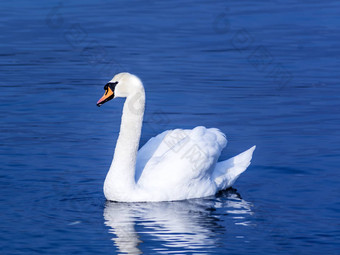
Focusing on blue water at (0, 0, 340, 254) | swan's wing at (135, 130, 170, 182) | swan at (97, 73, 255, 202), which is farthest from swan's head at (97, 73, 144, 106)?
blue water at (0, 0, 340, 254)

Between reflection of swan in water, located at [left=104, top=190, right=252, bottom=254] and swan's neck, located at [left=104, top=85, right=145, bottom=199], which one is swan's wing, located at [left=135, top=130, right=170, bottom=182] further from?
reflection of swan in water, located at [left=104, top=190, right=252, bottom=254]

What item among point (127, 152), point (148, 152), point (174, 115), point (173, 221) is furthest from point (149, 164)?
point (174, 115)

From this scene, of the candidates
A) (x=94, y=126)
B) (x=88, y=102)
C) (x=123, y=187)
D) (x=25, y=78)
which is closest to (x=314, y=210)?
(x=123, y=187)

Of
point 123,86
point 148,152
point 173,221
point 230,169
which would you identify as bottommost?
point 173,221

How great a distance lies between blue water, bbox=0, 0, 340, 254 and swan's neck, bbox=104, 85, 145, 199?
199mm

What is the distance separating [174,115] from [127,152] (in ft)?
11.9

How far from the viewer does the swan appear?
10.9 metres

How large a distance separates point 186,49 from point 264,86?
3.08 metres

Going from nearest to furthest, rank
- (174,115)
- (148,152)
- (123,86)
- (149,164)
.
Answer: (123,86) → (149,164) → (148,152) → (174,115)

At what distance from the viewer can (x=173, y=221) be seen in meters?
10.1

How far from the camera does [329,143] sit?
43.0 ft

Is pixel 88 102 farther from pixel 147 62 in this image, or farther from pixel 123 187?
pixel 123 187

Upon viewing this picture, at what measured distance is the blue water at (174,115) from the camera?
9.71 meters

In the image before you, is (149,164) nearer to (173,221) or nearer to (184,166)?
(184,166)
